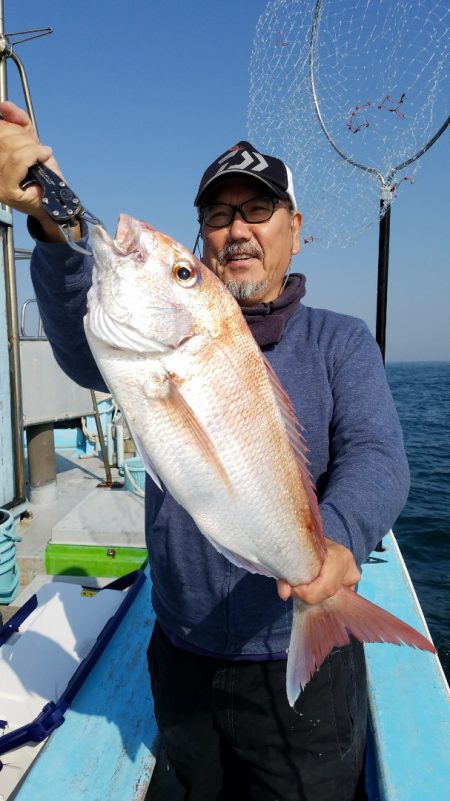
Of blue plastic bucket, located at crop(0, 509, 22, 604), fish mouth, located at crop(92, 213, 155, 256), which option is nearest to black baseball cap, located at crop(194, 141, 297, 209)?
fish mouth, located at crop(92, 213, 155, 256)

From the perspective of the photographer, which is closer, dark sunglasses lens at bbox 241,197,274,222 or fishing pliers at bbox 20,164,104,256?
fishing pliers at bbox 20,164,104,256

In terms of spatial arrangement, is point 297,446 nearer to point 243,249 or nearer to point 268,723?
point 243,249

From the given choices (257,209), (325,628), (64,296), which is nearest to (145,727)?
(325,628)

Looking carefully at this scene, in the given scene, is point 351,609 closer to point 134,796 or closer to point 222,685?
point 222,685

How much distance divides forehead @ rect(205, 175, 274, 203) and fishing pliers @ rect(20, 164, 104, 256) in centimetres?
86

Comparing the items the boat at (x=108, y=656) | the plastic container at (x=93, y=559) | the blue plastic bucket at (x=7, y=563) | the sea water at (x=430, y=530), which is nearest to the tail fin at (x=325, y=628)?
the boat at (x=108, y=656)

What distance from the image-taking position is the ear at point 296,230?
2.55 metres

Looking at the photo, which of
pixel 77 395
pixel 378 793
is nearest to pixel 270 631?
pixel 378 793

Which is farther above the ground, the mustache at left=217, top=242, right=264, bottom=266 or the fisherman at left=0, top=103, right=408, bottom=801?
the mustache at left=217, top=242, right=264, bottom=266

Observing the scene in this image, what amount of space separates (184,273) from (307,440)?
88 centimetres

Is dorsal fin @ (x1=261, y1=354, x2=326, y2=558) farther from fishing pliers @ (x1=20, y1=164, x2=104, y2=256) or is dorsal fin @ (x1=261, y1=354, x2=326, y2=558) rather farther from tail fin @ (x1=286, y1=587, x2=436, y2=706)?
fishing pliers @ (x1=20, y1=164, x2=104, y2=256)

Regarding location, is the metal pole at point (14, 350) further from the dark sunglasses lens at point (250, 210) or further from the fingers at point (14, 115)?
the fingers at point (14, 115)

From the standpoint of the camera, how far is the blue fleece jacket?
6.01ft

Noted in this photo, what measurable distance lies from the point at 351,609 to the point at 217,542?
491 millimetres
